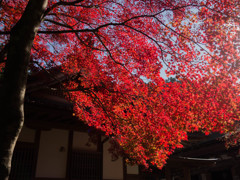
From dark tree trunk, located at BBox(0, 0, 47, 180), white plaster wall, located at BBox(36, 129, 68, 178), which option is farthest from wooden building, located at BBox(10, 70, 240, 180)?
dark tree trunk, located at BBox(0, 0, 47, 180)

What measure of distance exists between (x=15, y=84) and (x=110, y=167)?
7.75 metres

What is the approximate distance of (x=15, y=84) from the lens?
3.41 meters

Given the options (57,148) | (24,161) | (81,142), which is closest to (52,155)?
(57,148)

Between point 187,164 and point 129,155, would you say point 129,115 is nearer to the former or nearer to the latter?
point 129,155

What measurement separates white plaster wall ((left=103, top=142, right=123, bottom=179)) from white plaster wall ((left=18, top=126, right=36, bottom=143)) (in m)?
3.45

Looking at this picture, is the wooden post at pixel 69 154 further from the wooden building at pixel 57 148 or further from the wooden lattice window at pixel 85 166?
the wooden lattice window at pixel 85 166

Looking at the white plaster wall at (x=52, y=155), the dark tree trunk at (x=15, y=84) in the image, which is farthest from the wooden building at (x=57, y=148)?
the dark tree trunk at (x=15, y=84)

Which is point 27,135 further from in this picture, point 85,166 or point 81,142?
point 85,166

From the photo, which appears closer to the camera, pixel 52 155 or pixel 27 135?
→ pixel 27 135

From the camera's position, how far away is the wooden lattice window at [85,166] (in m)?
8.79

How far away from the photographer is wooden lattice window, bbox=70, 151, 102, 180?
28.8ft

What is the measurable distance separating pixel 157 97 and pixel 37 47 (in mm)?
5642

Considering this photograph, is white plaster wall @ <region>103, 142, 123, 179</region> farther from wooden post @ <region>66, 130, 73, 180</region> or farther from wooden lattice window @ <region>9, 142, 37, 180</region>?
wooden lattice window @ <region>9, 142, 37, 180</region>

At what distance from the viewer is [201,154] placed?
15.7 metres
